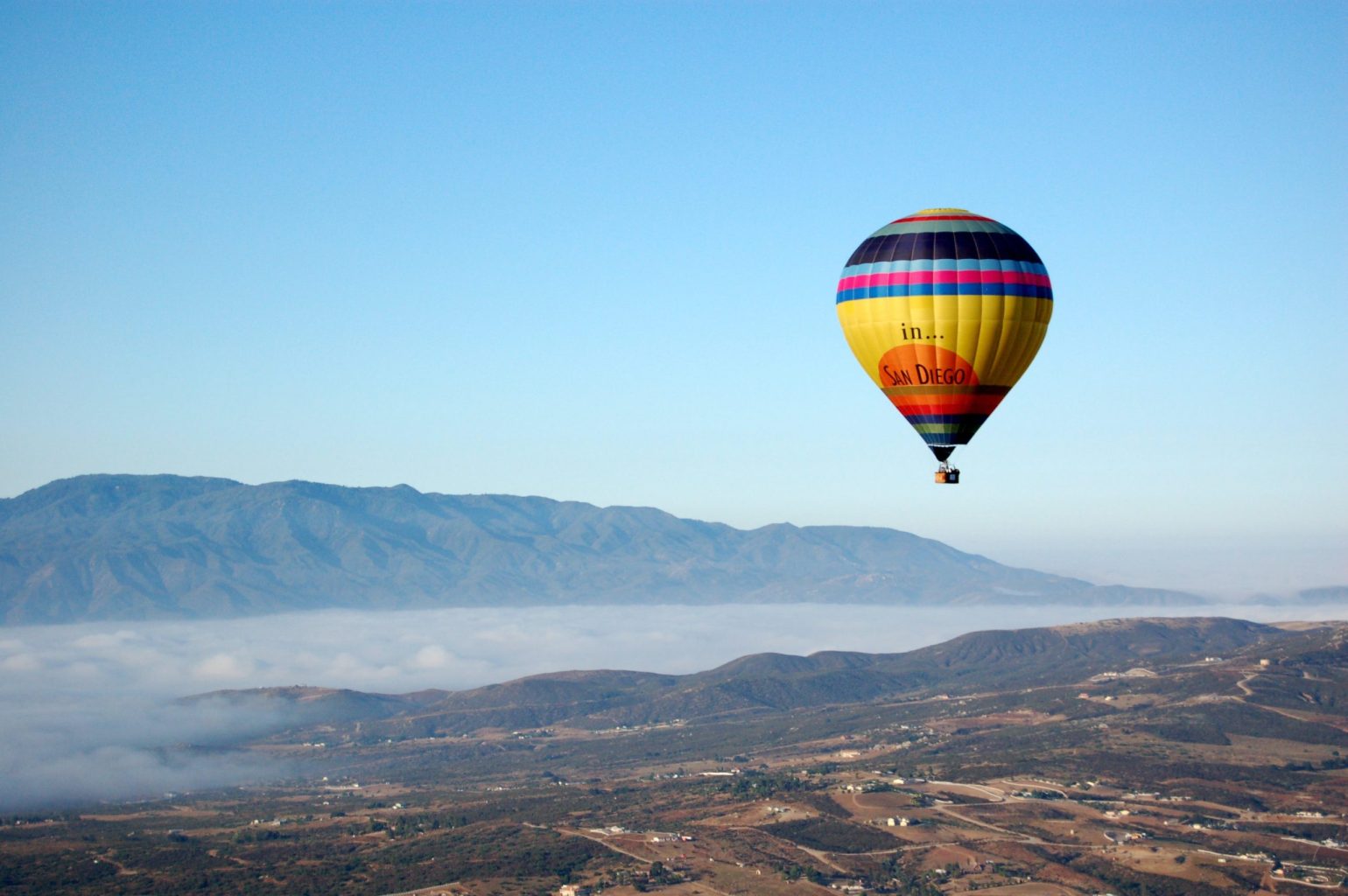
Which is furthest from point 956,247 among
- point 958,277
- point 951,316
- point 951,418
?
point 951,418

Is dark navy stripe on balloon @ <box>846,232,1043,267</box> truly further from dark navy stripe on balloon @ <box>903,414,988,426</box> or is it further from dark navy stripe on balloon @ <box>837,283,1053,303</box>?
dark navy stripe on balloon @ <box>903,414,988,426</box>

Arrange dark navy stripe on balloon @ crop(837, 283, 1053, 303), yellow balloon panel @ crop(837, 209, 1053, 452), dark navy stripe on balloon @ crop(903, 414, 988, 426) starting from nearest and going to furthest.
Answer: dark navy stripe on balloon @ crop(837, 283, 1053, 303)
yellow balloon panel @ crop(837, 209, 1053, 452)
dark navy stripe on balloon @ crop(903, 414, 988, 426)

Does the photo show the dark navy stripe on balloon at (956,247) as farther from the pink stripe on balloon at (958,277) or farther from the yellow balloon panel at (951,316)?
the pink stripe on balloon at (958,277)

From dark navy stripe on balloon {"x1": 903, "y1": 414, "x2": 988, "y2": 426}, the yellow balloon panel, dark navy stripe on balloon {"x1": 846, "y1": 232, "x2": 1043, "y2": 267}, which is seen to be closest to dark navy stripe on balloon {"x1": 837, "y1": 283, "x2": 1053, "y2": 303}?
the yellow balloon panel

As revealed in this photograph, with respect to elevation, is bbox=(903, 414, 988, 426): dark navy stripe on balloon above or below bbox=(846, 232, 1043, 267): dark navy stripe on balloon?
below

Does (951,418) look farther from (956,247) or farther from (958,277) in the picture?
(956,247)

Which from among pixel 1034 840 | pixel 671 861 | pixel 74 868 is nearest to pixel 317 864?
pixel 74 868
